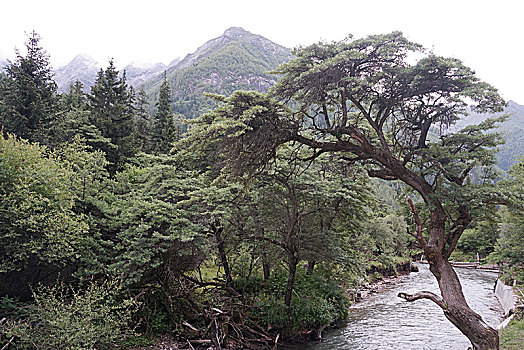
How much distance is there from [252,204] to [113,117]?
13.1 meters

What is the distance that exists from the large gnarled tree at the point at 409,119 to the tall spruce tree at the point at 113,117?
13.0 meters

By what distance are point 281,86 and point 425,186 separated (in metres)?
4.14

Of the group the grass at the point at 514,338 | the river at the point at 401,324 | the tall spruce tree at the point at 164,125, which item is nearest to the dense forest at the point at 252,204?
the river at the point at 401,324

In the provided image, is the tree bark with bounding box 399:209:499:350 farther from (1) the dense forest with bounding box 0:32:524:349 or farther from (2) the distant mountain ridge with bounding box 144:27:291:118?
(2) the distant mountain ridge with bounding box 144:27:291:118

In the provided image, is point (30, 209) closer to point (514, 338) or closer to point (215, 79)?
point (514, 338)

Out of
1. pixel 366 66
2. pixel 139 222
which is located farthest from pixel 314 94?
pixel 139 222

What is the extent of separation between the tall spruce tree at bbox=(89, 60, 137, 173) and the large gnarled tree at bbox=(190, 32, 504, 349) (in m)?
13.0

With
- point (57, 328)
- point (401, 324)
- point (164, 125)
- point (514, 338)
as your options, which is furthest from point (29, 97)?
point (514, 338)

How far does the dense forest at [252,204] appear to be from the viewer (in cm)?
772

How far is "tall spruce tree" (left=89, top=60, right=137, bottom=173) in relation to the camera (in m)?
20.0

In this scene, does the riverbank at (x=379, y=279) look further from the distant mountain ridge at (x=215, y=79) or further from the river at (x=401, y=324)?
the distant mountain ridge at (x=215, y=79)

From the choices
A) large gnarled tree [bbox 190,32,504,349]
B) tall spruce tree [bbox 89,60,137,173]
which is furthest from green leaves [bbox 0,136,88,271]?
tall spruce tree [bbox 89,60,137,173]

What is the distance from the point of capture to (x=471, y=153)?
7.62 meters

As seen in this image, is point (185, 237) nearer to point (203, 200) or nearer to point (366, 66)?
point (203, 200)
